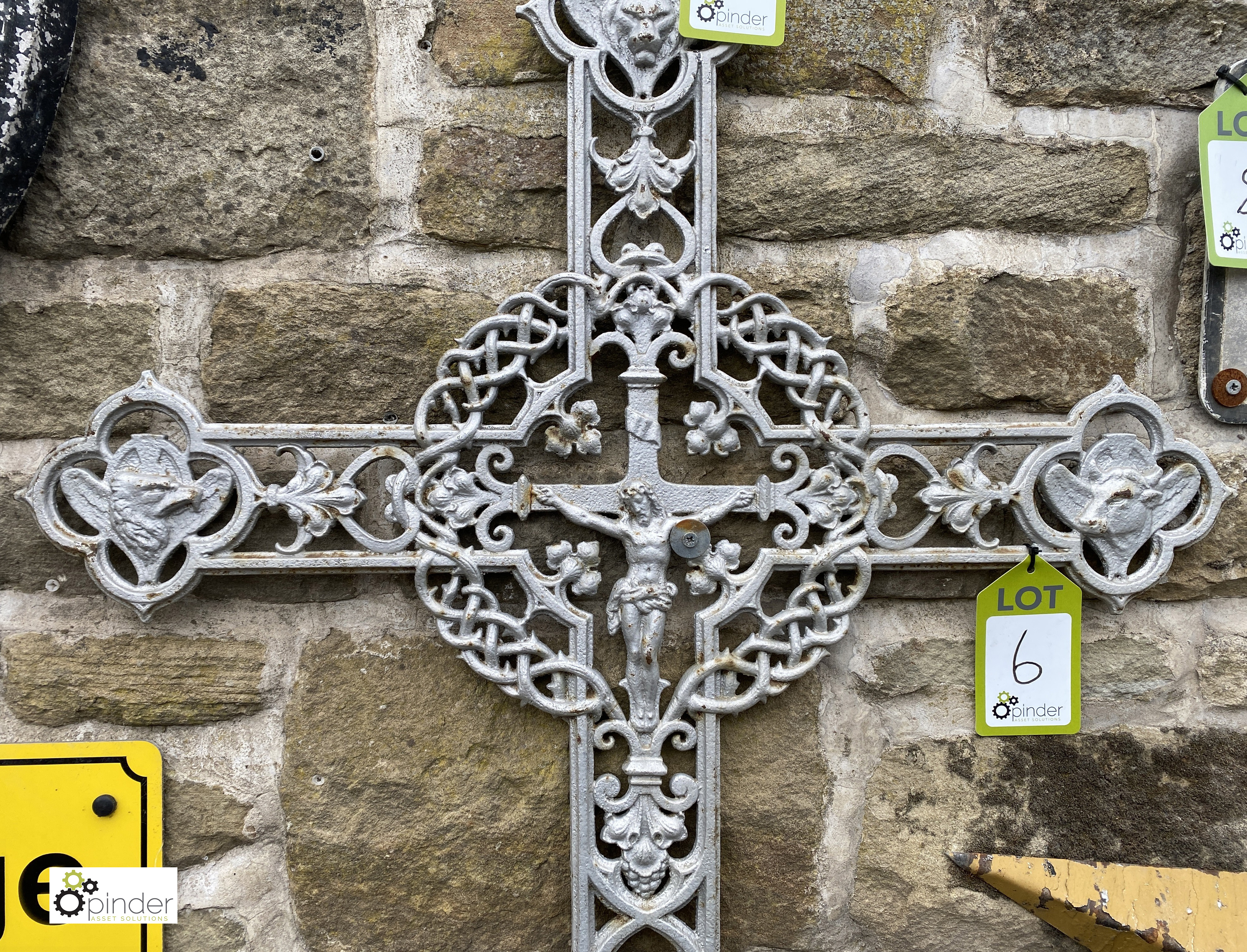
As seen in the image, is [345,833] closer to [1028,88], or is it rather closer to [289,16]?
[289,16]

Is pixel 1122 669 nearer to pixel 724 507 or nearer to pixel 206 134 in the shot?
pixel 724 507

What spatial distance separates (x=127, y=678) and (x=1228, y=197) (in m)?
1.22

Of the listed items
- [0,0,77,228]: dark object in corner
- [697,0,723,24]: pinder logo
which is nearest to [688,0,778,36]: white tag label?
[697,0,723,24]: pinder logo

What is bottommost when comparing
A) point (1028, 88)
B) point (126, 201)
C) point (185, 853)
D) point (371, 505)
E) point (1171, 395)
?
point (185, 853)

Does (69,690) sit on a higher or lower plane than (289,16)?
lower

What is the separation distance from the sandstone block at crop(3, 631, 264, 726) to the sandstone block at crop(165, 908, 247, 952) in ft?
0.64

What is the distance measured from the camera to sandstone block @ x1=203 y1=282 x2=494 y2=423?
3.04 ft

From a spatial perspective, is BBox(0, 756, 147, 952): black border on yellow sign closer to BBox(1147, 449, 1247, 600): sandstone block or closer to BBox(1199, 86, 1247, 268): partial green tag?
BBox(1147, 449, 1247, 600): sandstone block

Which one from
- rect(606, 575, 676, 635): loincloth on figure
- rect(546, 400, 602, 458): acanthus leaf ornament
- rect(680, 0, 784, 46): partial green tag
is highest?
rect(680, 0, 784, 46): partial green tag

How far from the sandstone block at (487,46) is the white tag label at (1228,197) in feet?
2.24

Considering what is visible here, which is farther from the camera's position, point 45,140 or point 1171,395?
point 1171,395

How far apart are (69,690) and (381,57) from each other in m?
0.70

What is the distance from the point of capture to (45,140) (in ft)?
2.91

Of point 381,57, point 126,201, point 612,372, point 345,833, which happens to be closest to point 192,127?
point 126,201
